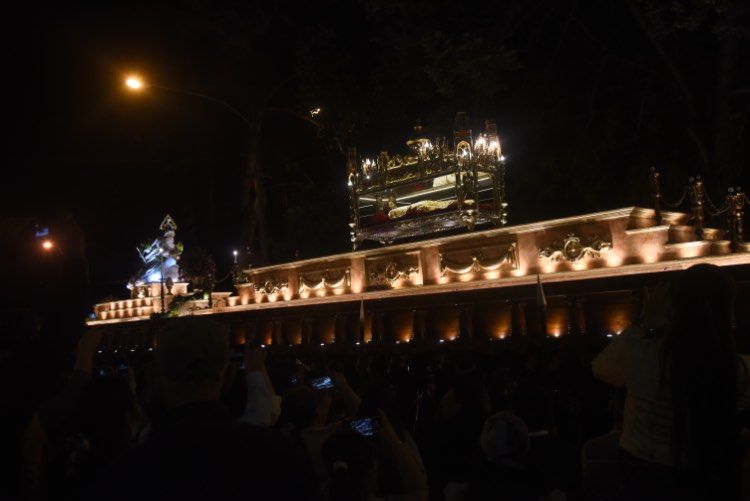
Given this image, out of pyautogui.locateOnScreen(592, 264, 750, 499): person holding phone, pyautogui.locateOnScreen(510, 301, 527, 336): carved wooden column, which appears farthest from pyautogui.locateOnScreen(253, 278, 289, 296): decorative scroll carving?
pyautogui.locateOnScreen(592, 264, 750, 499): person holding phone

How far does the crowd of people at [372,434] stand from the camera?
2.11 m

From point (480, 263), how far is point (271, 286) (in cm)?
845

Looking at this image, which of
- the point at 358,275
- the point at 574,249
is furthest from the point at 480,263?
the point at 358,275

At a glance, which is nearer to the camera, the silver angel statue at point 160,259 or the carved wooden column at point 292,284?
the carved wooden column at point 292,284

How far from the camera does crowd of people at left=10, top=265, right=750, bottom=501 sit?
2111 millimetres

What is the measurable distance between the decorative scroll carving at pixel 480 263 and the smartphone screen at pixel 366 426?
1296 cm

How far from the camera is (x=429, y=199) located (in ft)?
60.7

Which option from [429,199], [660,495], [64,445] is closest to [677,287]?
[660,495]

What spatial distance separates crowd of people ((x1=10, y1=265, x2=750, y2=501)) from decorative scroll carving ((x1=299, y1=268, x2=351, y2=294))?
15.4 meters

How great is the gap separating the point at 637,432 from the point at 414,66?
14.5 meters

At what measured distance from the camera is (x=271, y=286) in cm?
2305

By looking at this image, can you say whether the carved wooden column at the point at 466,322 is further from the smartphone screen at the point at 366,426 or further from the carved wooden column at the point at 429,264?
the smartphone screen at the point at 366,426

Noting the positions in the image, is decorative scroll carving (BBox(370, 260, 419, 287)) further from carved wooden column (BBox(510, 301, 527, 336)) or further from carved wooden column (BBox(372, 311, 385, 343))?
carved wooden column (BBox(510, 301, 527, 336))

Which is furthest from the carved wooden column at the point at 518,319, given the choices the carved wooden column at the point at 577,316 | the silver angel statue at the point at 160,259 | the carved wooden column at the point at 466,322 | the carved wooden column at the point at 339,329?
the silver angel statue at the point at 160,259
